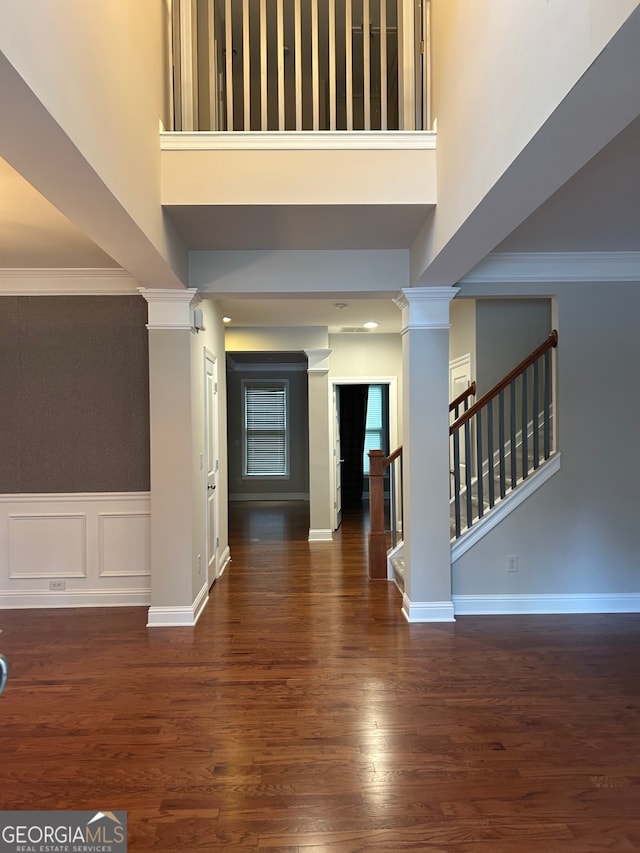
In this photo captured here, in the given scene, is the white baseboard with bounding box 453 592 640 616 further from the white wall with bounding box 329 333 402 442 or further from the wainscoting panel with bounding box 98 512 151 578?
the white wall with bounding box 329 333 402 442

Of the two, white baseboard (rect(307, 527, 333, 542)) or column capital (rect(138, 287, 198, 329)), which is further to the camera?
white baseboard (rect(307, 527, 333, 542))

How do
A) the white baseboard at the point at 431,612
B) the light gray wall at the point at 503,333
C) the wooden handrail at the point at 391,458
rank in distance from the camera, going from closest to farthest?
the white baseboard at the point at 431,612
the light gray wall at the point at 503,333
the wooden handrail at the point at 391,458

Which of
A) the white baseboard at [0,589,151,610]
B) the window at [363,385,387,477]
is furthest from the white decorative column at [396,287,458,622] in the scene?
the window at [363,385,387,477]

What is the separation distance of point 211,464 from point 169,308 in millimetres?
1545

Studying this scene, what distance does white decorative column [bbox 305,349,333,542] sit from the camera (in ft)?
21.1

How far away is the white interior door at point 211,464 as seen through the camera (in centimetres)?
437

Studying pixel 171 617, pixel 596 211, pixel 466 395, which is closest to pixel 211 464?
pixel 171 617

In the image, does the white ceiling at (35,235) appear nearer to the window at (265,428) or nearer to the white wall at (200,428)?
the white wall at (200,428)

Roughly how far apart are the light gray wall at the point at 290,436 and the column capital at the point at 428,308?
20.1ft

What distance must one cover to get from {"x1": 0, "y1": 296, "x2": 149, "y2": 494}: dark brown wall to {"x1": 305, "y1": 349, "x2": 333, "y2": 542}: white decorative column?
2.76m

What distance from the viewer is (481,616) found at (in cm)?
377

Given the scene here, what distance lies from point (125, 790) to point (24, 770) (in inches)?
18.6

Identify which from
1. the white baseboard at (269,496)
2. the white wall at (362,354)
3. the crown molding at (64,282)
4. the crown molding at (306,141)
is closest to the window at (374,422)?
the white baseboard at (269,496)

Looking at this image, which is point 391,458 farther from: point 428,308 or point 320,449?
point 320,449
